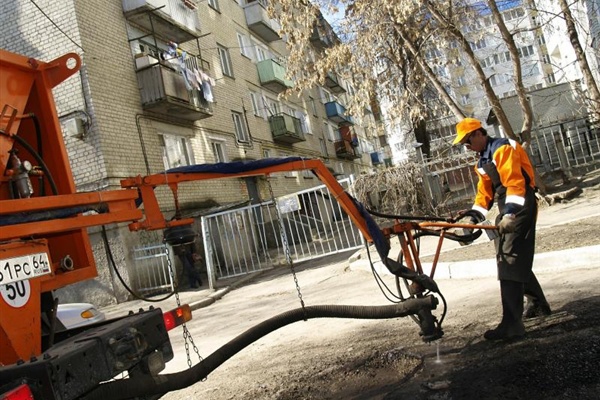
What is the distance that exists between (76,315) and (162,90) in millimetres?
12699

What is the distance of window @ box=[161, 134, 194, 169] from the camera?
17.2m

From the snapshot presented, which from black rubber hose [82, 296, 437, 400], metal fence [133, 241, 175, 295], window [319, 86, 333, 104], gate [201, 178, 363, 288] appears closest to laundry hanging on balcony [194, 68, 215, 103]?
gate [201, 178, 363, 288]

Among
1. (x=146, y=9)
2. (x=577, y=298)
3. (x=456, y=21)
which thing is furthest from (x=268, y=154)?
(x=577, y=298)

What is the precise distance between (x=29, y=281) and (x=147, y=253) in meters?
11.0

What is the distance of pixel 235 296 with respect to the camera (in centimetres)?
1098

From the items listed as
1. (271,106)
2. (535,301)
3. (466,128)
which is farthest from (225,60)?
(535,301)

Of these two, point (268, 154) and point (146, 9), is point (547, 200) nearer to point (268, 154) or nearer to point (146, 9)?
point (146, 9)

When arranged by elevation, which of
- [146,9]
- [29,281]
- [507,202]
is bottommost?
[507,202]

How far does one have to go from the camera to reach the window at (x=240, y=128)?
22594 mm

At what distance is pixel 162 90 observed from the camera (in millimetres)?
16016

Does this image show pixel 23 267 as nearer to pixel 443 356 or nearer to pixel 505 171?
pixel 443 356

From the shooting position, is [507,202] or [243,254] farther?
[243,254]

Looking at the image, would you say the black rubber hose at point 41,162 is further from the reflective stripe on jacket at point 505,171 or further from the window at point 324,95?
the window at point 324,95

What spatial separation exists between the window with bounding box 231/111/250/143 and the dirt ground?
1615 centimetres
